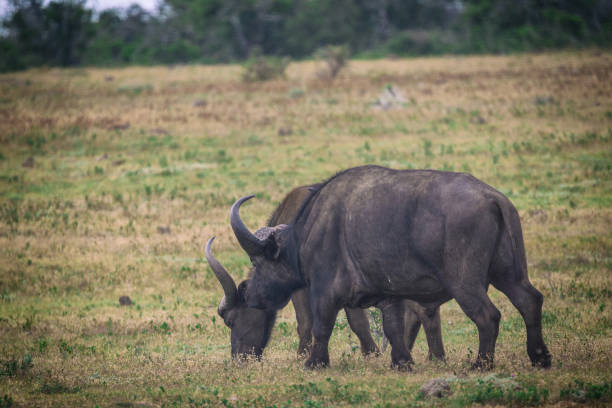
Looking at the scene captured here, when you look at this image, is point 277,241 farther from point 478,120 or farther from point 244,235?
point 478,120

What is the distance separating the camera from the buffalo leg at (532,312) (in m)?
8.56

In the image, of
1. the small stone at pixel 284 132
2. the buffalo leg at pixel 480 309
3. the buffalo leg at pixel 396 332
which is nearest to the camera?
the buffalo leg at pixel 480 309

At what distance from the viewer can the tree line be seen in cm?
6125

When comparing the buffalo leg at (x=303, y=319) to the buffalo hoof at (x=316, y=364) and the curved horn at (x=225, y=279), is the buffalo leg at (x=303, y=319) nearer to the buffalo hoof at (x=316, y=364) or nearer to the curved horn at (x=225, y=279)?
the curved horn at (x=225, y=279)

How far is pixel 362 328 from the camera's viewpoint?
422 inches

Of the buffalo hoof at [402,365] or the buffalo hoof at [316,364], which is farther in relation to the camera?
the buffalo hoof at [316,364]

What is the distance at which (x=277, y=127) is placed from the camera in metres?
29.9

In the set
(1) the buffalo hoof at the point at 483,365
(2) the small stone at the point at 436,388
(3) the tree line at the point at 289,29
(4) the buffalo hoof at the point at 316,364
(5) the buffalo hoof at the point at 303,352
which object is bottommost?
(5) the buffalo hoof at the point at 303,352

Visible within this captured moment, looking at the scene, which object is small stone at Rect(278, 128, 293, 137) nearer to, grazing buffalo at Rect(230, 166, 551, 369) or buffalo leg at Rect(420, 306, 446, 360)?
grazing buffalo at Rect(230, 166, 551, 369)

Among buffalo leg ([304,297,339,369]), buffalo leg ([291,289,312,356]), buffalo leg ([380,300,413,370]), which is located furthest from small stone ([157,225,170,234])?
buffalo leg ([380,300,413,370])

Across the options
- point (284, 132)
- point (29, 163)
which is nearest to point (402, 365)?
point (29, 163)

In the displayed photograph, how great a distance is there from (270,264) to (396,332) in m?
1.76

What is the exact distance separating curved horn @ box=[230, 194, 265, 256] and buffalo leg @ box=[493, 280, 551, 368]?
9.63ft

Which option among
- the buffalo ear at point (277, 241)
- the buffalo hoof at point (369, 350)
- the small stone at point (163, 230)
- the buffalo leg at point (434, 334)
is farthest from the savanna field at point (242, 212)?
the buffalo ear at point (277, 241)
